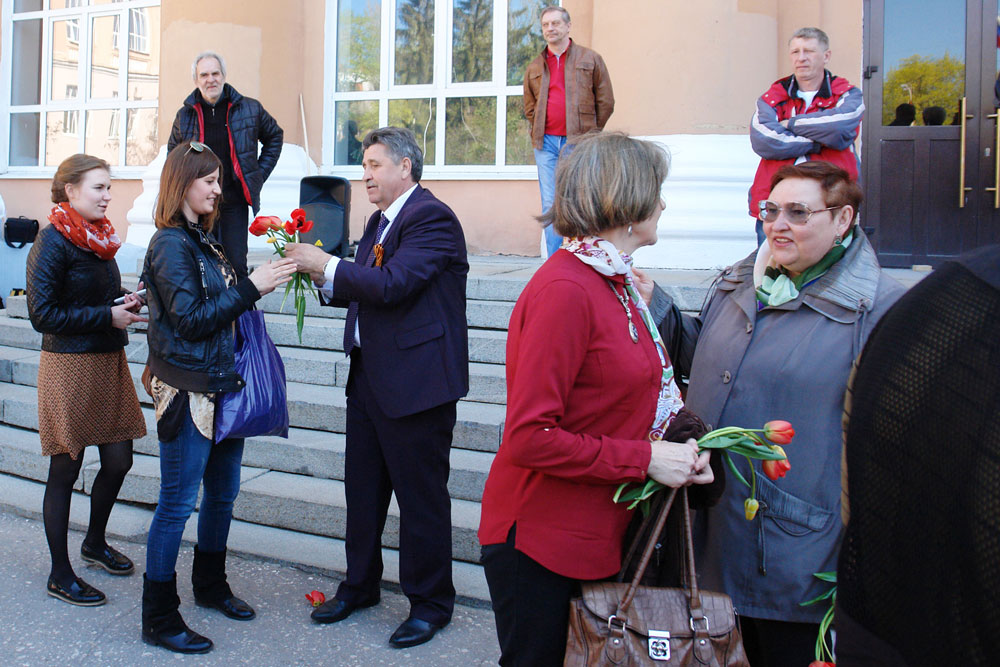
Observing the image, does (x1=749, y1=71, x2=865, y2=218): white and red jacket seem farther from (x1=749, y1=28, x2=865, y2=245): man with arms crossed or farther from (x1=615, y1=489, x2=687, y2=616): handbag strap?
(x1=615, y1=489, x2=687, y2=616): handbag strap

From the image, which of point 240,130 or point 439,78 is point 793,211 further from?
point 439,78

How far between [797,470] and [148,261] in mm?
2432

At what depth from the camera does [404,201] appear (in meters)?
3.57

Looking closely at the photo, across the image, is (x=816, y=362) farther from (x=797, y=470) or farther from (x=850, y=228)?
(x=850, y=228)

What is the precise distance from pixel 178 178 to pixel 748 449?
237 centimetres

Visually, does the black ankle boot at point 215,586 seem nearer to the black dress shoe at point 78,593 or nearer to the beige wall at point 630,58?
the black dress shoe at point 78,593

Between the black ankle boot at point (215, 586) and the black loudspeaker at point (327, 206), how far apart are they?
453 cm

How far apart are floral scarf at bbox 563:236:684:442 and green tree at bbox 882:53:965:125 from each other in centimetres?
688

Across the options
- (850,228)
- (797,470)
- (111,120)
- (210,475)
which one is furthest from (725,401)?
(111,120)

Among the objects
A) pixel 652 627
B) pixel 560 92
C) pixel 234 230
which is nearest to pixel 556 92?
pixel 560 92


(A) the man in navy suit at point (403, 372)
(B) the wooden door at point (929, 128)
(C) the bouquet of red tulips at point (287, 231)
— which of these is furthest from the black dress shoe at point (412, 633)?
(B) the wooden door at point (929, 128)

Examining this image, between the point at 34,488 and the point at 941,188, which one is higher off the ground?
the point at 941,188

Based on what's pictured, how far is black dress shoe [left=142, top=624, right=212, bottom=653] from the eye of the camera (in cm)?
336

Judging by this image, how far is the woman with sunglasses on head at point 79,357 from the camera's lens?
380 cm
